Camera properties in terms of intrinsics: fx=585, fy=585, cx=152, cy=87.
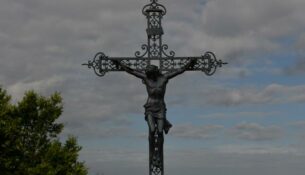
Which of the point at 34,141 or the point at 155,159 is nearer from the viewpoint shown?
the point at 155,159

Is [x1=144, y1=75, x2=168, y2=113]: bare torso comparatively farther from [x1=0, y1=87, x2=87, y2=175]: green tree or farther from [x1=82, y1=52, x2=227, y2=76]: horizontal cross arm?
[x1=0, y1=87, x2=87, y2=175]: green tree

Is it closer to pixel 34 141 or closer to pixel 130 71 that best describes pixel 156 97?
pixel 130 71

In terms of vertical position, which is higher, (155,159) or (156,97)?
(156,97)

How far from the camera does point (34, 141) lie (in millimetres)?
20422

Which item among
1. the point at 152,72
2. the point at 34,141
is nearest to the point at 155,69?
the point at 152,72

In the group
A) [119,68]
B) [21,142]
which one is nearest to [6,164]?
[21,142]

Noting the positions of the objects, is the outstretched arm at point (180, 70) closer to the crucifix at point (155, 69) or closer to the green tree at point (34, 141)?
the crucifix at point (155, 69)

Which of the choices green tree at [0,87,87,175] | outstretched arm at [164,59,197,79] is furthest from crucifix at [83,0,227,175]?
green tree at [0,87,87,175]

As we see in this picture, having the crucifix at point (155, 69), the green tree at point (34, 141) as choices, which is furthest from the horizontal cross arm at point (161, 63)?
the green tree at point (34, 141)

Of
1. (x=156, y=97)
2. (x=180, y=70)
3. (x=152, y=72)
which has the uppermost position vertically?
(x=180, y=70)

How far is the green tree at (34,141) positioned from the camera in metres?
19.8

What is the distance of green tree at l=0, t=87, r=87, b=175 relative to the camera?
1978 centimetres

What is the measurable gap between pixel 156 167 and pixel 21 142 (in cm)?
974

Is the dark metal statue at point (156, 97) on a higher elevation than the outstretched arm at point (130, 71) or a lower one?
lower
